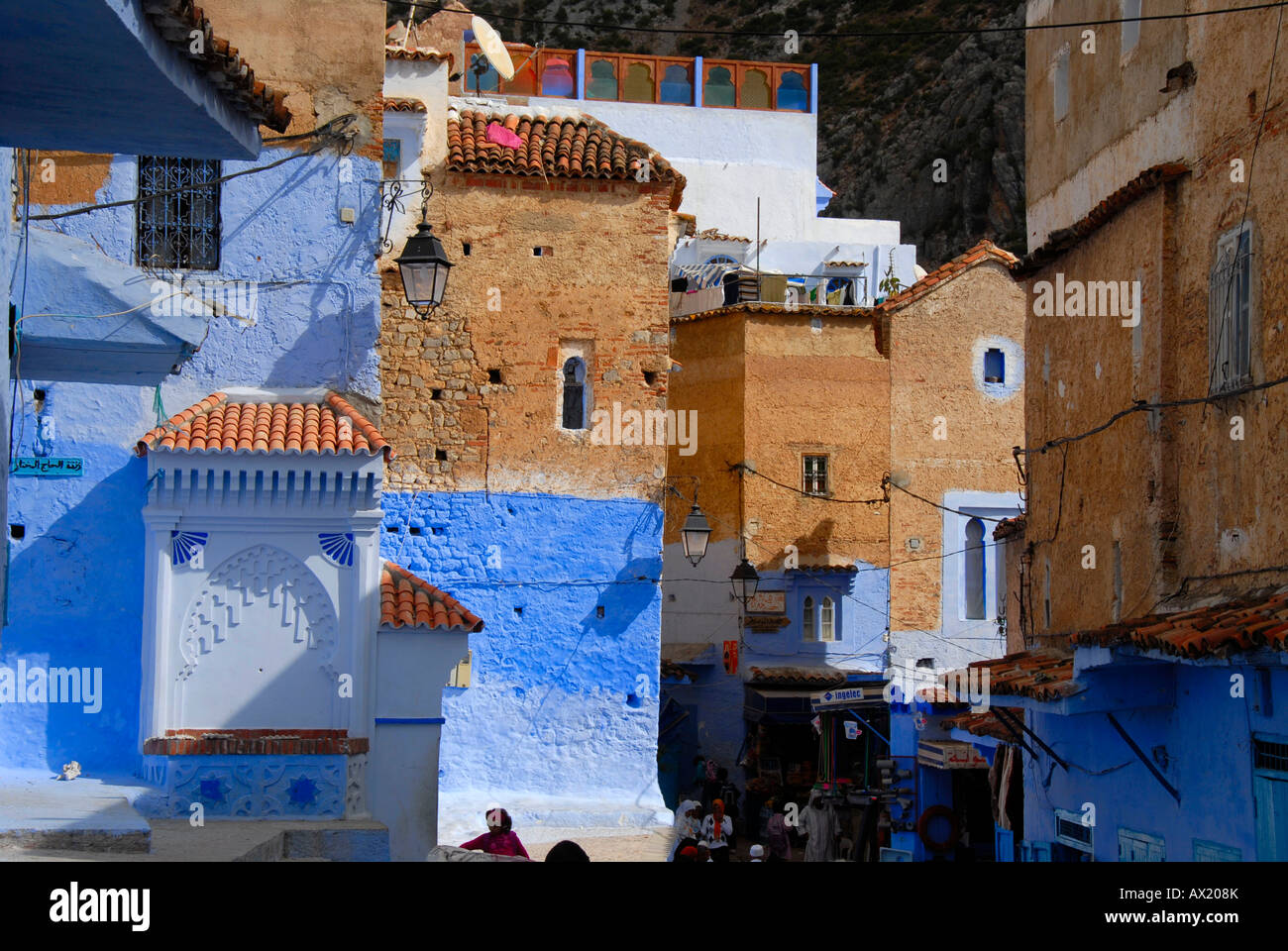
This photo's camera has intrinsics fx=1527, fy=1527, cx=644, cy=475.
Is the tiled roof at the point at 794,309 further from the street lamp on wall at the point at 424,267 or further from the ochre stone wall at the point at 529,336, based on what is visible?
the street lamp on wall at the point at 424,267

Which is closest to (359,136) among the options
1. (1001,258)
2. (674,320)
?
(674,320)

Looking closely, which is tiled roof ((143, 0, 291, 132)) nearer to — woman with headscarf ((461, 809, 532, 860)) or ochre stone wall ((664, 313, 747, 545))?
woman with headscarf ((461, 809, 532, 860))

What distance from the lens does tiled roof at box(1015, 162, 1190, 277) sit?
39.8 ft

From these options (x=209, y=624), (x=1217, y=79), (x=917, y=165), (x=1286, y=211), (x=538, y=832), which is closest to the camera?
(x=1286, y=211)

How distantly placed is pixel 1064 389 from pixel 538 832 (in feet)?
26.5

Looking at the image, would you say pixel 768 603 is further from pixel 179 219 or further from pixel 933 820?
pixel 179 219

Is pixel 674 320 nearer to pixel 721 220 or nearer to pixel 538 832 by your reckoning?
pixel 721 220

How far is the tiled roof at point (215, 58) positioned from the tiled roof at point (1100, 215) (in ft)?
23.3

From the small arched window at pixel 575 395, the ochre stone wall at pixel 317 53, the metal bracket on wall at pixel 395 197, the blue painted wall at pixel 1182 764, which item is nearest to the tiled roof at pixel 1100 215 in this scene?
the blue painted wall at pixel 1182 764

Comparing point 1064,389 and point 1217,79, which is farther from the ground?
point 1217,79

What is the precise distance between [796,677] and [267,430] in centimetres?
1551

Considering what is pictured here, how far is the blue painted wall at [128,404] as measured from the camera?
1655 centimetres

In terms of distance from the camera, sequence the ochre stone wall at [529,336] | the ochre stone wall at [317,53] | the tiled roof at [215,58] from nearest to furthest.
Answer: the tiled roof at [215,58], the ochre stone wall at [317,53], the ochre stone wall at [529,336]
